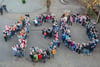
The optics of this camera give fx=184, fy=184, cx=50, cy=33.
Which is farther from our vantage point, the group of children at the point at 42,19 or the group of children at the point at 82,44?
the group of children at the point at 42,19

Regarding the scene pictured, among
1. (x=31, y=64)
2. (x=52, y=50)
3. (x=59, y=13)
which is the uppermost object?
(x=59, y=13)

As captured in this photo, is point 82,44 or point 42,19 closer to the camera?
point 82,44

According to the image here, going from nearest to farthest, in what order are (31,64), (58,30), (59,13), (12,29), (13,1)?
(31,64) → (12,29) → (58,30) → (59,13) → (13,1)

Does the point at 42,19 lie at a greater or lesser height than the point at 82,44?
greater

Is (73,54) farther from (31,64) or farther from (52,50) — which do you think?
(31,64)

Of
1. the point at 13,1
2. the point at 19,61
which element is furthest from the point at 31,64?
the point at 13,1

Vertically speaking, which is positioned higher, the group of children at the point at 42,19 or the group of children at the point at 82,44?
the group of children at the point at 42,19

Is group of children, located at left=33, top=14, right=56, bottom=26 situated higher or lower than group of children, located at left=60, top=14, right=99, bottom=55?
higher

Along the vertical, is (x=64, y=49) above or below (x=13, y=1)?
below

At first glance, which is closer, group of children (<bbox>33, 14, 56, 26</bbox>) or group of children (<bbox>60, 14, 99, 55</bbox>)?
group of children (<bbox>60, 14, 99, 55</bbox>)

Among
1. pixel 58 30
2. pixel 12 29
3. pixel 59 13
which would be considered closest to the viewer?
pixel 12 29

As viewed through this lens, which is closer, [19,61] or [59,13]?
[19,61]
